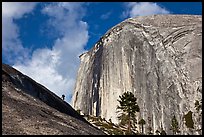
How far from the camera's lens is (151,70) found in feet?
436

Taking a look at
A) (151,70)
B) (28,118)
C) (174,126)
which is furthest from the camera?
(151,70)

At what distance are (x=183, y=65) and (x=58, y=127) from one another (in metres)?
101

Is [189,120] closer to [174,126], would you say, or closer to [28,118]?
[174,126]

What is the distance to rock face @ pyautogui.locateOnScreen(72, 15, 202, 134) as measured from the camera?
121m

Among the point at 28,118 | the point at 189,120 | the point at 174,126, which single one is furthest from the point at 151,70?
the point at 28,118

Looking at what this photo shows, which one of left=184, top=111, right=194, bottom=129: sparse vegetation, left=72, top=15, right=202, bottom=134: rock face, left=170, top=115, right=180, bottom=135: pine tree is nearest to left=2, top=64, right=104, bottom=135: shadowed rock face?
left=170, top=115, right=180, bottom=135: pine tree

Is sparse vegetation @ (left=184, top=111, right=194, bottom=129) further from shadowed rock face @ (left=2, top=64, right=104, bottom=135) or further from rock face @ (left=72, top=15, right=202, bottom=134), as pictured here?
shadowed rock face @ (left=2, top=64, right=104, bottom=135)

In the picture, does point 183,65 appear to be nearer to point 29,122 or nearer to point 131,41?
point 131,41

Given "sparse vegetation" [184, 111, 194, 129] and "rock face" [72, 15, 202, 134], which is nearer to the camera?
"sparse vegetation" [184, 111, 194, 129]

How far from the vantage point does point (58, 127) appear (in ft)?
95.8

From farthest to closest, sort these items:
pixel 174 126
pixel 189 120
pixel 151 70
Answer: pixel 151 70 < pixel 189 120 < pixel 174 126

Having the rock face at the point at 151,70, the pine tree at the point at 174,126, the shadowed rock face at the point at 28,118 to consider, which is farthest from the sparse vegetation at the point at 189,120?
the shadowed rock face at the point at 28,118

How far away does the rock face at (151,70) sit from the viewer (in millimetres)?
120750

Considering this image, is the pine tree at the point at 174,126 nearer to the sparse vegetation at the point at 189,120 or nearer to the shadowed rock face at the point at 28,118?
the sparse vegetation at the point at 189,120
